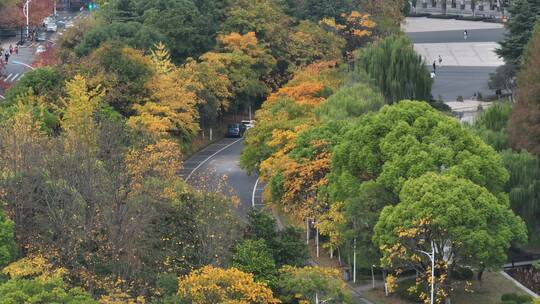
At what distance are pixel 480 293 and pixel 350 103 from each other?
68.2ft

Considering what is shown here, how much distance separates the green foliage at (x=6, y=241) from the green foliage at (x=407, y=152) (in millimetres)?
16119

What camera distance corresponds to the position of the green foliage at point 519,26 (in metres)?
101

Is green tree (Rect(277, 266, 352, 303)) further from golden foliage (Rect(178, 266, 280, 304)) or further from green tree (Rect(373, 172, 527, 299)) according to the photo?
green tree (Rect(373, 172, 527, 299))

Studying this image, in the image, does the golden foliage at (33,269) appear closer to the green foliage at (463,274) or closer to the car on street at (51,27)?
the green foliage at (463,274)

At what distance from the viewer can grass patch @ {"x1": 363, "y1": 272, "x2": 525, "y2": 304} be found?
6322 centimetres

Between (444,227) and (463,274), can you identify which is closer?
(444,227)

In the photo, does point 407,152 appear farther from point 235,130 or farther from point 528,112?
point 235,130

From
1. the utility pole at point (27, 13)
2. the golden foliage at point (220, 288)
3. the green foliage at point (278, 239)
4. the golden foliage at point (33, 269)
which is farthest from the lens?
the utility pole at point (27, 13)

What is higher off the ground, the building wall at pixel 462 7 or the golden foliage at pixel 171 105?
the golden foliage at pixel 171 105

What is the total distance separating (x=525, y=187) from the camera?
6919cm

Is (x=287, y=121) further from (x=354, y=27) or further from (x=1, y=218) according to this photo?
(x=354, y=27)

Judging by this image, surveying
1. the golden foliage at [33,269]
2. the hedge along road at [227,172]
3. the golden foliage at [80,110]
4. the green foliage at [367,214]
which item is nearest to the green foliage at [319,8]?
the hedge along road at [227,172]

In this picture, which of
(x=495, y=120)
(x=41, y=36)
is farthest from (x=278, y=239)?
(x=41, y=36)

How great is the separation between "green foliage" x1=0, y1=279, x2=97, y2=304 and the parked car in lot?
46.6 m
